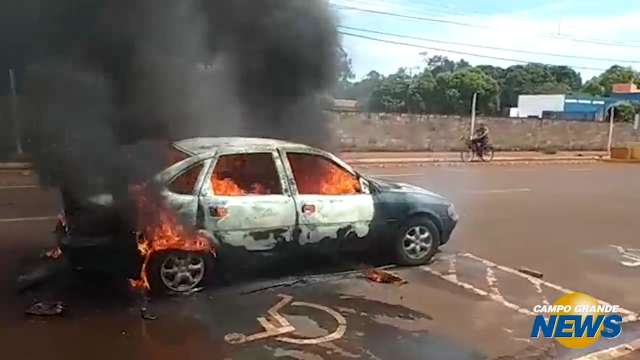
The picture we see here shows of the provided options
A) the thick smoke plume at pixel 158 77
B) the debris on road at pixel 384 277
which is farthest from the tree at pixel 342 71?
the debris on road at pixel 384 277

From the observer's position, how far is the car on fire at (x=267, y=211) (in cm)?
489

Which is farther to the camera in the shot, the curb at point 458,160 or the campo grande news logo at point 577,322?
the curb at point 458,160

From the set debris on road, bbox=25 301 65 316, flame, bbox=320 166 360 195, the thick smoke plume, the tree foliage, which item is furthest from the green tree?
debris on road, bbox=25 301 65 316

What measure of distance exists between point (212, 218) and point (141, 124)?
143 cm

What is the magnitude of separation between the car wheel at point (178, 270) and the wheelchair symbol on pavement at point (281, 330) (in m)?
0.70

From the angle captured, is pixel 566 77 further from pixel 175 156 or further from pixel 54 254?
pixel 54 254

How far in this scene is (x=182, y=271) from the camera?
4.93m

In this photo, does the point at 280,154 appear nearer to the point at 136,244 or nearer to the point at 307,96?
the point at 136,244

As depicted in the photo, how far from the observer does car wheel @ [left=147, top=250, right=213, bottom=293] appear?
4836mm

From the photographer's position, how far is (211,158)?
16.9ft

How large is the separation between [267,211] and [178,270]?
0.88 m

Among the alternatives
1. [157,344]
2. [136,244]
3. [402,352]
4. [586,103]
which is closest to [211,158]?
[136,244]

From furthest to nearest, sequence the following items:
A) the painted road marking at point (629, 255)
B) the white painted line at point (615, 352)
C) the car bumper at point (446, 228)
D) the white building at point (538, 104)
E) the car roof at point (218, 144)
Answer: the white building at point (538, 104)
the painted road marking at point (629, 255)
the car bumper at point (446, 228)
the car roof at point (218, 144)
the white painted line at point (615, 352)

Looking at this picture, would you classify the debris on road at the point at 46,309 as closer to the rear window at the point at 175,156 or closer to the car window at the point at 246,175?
the rear window at the point at 175,156
